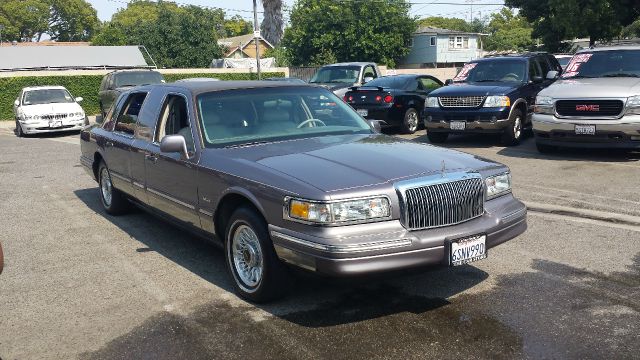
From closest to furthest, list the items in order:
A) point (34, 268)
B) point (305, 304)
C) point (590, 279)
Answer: point (305, 304) → point (590, 279) → point (34, 268)

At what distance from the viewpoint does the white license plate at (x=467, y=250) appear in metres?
4.36

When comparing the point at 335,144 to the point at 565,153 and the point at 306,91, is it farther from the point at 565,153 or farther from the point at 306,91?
the point at 565,153

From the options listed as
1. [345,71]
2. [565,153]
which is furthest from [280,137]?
[345,71]

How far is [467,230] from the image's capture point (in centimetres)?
448

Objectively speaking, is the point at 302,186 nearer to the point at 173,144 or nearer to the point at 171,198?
the point at 173,144

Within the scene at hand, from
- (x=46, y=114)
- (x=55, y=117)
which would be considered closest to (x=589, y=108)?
(x=55, y=117)

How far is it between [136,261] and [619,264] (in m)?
4.28

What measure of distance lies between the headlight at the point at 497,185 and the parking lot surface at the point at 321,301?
742mm

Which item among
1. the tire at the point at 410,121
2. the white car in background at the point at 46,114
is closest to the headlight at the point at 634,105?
the tire at the point at 410,121

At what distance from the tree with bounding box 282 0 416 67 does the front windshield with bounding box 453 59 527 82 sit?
3592 cm

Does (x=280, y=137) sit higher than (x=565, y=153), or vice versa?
(x=280, y=137)

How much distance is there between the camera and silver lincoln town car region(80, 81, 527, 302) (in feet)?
13.9

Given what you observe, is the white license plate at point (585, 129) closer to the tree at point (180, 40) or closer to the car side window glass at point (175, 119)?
the car side window glass at point (175, 119)

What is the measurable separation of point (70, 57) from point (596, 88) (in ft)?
110
